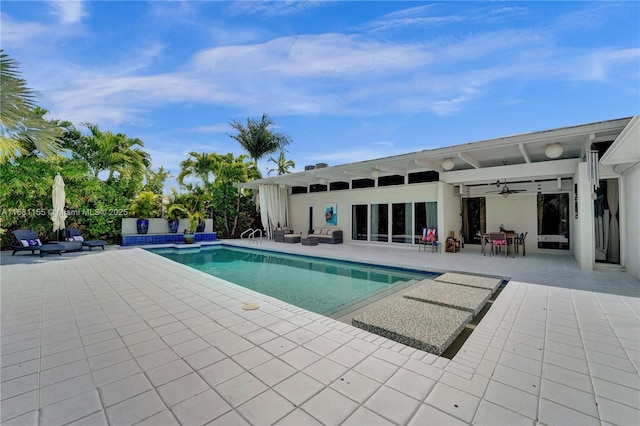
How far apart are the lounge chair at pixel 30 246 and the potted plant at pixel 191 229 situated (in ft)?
14.6

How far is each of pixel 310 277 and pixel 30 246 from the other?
967cm

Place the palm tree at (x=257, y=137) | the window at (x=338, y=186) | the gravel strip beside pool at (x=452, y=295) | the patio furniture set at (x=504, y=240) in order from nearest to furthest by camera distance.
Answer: the gravel strip beside pool at (x=452, y=295)
the patio furniture set at (x=504, y=240)
the window at (x=338, y=186)
the palm tree at (x=257, y=137)

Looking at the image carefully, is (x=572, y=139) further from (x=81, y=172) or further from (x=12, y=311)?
(x=81, y=172)

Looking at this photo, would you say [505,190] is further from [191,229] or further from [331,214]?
[191,229]

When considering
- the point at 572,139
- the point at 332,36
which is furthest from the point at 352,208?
the point at 572,139

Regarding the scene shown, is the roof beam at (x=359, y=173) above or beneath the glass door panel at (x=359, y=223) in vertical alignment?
above

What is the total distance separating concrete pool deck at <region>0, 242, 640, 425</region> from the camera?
1.85 m

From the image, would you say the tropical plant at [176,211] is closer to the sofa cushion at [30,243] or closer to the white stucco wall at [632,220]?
the sofa cushion at [30,243]

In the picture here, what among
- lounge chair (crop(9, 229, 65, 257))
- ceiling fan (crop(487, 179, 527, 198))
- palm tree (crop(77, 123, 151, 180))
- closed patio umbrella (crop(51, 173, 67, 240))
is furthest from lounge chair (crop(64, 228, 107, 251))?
ceiling fan (crop(487, 179, 527, 198))

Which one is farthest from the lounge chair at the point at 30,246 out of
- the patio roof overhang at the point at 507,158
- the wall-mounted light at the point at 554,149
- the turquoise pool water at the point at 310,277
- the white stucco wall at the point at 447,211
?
the wall-mounted light at the point at 554,149

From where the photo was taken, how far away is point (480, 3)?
6574 millimetres

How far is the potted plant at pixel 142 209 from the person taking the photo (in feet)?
43.9

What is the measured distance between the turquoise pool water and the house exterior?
3.53 meters

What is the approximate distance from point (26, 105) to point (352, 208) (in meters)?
11.0
